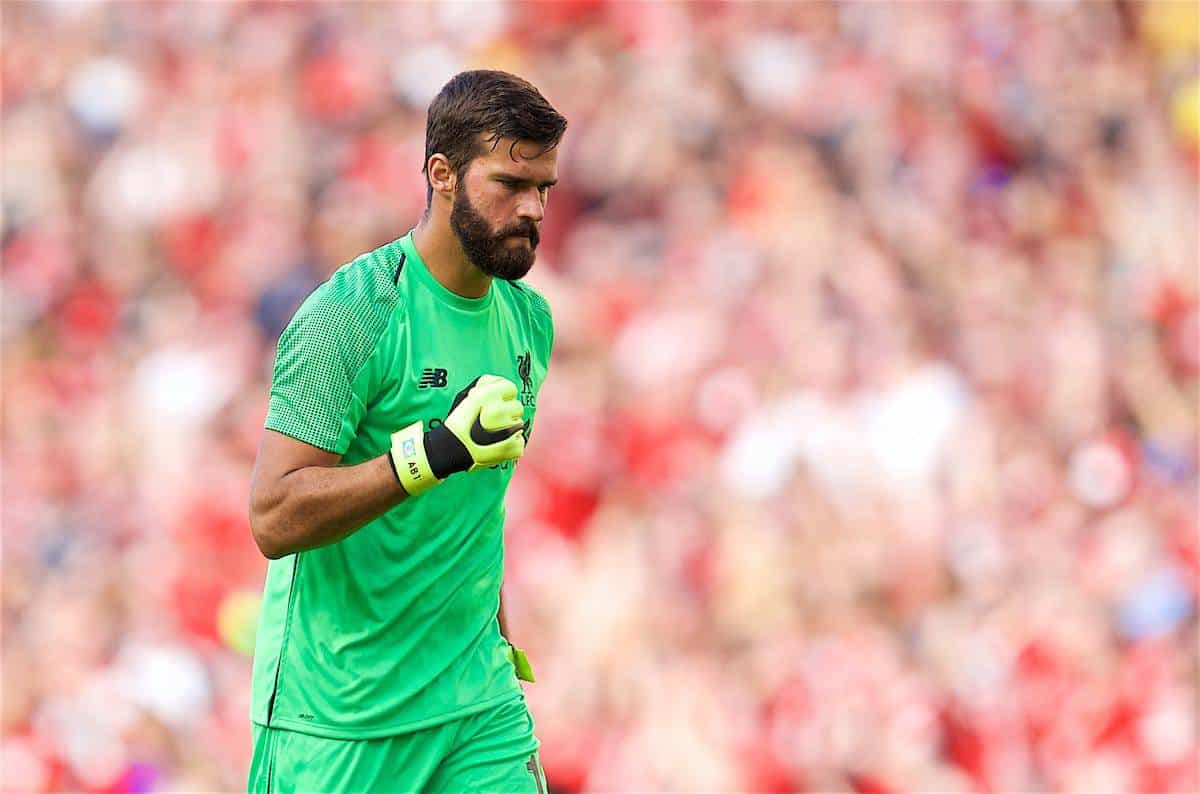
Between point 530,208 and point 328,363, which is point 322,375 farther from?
point 530,208

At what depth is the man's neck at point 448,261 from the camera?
2.79 metres

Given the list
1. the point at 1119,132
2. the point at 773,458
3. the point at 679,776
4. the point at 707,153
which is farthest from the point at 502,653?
the point at 1119,132

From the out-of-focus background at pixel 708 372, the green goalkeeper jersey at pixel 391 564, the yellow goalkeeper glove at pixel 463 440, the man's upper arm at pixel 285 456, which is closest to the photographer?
the yellow goalkeeper glove at pixel 463 440

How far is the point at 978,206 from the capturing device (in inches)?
251

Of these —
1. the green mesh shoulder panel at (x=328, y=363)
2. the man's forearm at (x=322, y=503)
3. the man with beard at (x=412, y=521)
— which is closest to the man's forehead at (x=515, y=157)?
the man with beard at (x=412, y=521)

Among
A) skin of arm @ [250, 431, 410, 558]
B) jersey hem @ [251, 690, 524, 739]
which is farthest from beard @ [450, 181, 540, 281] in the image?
jersey hem @ [251, 690, 524, 739]

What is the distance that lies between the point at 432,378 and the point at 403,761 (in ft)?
2.30

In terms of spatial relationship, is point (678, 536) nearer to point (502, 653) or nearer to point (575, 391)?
point (575, 391)

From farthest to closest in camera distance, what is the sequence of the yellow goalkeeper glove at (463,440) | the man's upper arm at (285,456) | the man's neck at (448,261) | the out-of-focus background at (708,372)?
1. the out-of-focus background at (708,372)
2. the man's neck at (448,261)
3. the man's upper arm at (285,456)
4. the yellow goalkeeper glove at (463,440)

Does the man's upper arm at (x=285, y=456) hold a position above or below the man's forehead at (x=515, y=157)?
below

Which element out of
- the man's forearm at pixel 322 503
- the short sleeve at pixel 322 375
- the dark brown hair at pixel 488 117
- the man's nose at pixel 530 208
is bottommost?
the man's forearm at pixel 322 503

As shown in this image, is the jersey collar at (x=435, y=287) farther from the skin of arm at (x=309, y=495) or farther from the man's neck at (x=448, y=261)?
the skin of arm at (x=309, y=495)

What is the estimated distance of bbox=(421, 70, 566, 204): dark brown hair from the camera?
2.71 metres

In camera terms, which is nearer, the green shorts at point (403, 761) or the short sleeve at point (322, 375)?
the short sleeve at point (322, 375)
